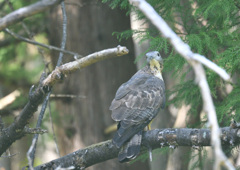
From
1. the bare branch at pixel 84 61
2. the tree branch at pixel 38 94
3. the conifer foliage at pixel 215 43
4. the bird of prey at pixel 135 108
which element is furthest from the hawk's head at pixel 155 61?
the bare branch at pixel 84 61

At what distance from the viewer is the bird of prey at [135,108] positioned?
3.90 m

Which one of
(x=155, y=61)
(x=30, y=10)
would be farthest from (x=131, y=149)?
(x=30, y=10)

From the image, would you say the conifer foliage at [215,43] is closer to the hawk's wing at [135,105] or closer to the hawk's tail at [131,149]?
the hawk's wing at [135,105]

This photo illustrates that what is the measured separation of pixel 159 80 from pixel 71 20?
7.90 ft

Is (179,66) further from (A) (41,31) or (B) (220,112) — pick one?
(A) (41,31)

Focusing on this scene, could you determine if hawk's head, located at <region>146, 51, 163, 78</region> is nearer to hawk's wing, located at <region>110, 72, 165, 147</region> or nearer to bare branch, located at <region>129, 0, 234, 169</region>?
hawk's wing, located at <region>110, 72, 165, 147</region>

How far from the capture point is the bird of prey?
12.8 feet

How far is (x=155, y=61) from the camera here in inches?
208

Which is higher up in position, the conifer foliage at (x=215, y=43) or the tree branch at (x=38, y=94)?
the conifer foliage at (x=215, y=43)

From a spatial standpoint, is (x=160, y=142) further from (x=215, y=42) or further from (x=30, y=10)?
(x=30, y=10)

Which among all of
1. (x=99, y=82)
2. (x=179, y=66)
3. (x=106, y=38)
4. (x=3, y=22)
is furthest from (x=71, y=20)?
(x=3, y=22)

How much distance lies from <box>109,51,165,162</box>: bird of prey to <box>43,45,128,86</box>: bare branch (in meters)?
1.01

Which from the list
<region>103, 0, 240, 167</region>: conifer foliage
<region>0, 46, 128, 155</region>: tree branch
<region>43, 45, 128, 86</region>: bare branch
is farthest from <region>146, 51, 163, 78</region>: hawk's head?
<region>43, 45, 128, 86</region>: bare branch

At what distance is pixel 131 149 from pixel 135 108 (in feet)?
2.10
